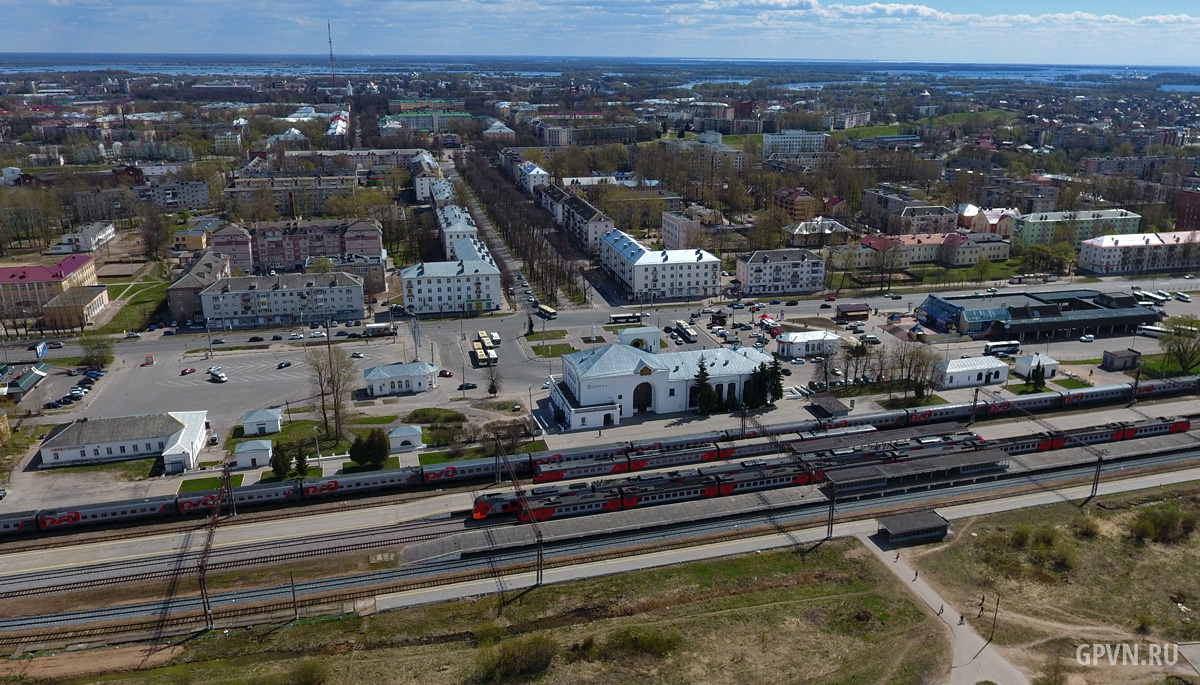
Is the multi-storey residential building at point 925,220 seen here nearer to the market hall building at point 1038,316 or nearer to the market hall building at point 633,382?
the market hall building at point 1038,316

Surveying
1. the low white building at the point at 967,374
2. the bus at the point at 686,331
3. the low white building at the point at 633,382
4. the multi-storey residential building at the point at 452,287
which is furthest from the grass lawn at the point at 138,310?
the low white building at the point at 967,374

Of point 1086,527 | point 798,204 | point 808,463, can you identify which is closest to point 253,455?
point 808,463

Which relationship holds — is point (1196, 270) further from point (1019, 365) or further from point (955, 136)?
point (955, 136)

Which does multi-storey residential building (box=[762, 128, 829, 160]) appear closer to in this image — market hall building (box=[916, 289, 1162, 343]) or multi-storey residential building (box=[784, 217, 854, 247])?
multi-storey residential building (box=[784, 217, 854, 247])

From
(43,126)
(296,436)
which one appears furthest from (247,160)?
(296,436)

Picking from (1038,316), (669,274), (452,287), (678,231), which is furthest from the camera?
(678,231)

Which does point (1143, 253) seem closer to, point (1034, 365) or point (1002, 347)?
point (1002, 347)

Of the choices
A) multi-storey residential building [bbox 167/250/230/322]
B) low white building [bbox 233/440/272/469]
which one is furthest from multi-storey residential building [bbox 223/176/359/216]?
low white building [bbox 233/440/272/469]
